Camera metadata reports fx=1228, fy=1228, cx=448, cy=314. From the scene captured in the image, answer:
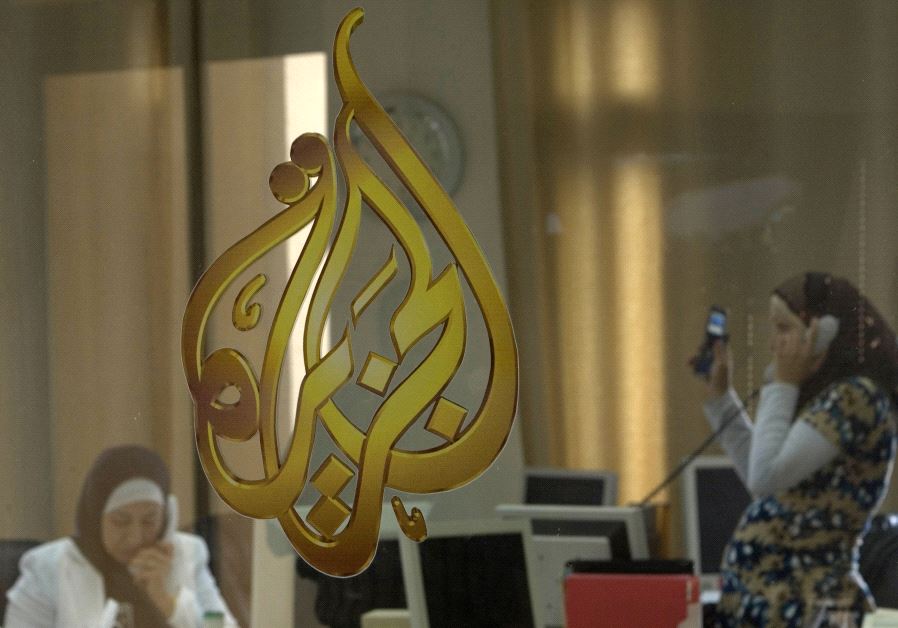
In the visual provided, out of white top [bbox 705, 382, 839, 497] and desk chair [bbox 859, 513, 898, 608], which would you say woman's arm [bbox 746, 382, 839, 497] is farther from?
desk chair [bbox 859, 513, 898, 608]

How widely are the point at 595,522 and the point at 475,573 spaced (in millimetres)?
168

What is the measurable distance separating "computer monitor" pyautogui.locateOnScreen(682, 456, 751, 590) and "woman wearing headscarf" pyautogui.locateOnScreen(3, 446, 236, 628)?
2.07ft

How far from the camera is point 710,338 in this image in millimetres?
1519

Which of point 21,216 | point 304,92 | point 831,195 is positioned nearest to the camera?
point 831,195

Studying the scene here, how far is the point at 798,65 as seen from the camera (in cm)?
151

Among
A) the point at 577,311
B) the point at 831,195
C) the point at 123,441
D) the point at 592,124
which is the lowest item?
the point at 123,441

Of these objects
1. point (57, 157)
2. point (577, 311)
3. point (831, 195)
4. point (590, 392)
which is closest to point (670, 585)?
point (590, 392)

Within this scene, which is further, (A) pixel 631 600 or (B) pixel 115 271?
(B) pixel 115 271

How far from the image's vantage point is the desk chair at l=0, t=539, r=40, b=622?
172 centimetres

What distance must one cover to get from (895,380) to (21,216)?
1.19 meters

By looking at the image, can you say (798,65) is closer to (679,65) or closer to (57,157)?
(679,65)

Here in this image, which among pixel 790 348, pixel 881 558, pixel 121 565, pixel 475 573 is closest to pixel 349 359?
pixel 475 573

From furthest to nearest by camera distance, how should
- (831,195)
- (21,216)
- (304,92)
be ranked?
(21,216), (304,92), (831,195)

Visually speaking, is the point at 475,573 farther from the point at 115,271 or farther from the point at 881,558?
the point at 115,271
